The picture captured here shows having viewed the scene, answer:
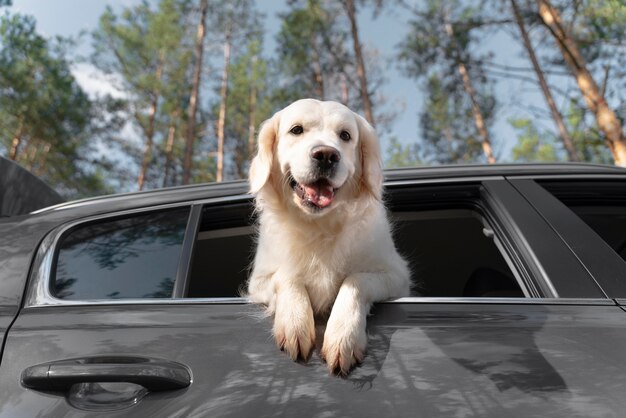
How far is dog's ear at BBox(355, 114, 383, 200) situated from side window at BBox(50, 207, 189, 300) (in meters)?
0.86

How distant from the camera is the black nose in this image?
2.15 m

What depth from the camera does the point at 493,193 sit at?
212 cm

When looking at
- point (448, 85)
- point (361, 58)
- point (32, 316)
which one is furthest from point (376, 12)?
point (32, 316)

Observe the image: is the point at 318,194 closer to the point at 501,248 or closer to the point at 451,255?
the point at 501,248

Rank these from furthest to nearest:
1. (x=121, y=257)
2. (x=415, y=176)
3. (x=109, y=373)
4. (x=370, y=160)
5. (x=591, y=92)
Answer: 1. (x=591, y=92)
2. (x=370, y=160)
3. (x=415, y=176)
4. (x=121, y=257)
5. (x=109, y=373)

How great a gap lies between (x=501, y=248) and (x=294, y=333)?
108cm

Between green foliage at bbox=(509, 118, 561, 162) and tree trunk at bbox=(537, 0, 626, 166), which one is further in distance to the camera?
green foliage at bbox=(509, 118, 561, 162)

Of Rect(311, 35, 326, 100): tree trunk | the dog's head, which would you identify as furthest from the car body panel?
Rect(311, 35, 326, 100): tree trunk

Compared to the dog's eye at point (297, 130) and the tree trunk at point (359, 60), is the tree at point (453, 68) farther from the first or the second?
the dog's eye at point (297, 130)

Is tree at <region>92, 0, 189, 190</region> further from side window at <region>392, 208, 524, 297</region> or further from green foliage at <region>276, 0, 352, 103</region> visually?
side window at <region>392, 208, 524, 297</region>

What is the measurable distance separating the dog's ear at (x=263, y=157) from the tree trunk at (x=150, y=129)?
19.3 meters

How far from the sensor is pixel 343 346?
1523 mm

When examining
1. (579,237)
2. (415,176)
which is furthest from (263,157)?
(579,237)

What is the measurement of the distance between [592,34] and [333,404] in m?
13.3
